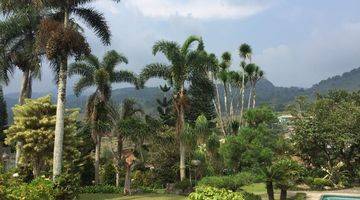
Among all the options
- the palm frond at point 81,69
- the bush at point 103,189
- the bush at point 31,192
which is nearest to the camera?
the bush at point 31,192

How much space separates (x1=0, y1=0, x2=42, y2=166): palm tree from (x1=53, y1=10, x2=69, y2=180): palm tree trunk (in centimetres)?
581

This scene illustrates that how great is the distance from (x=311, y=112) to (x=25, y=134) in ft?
67.4

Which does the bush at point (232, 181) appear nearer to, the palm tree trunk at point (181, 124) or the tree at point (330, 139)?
the palm tree trunk at point (181, 124)

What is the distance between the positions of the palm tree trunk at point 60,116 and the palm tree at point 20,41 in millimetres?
5810

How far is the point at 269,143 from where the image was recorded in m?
26.2

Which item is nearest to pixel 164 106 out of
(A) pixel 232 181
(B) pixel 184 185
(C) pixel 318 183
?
(C) pixel 318 183

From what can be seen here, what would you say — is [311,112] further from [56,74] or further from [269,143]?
[56,74]

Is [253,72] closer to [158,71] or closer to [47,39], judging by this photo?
[158,71]

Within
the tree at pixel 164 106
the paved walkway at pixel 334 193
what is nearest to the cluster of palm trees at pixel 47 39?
the paved walkway at pixel 334 193

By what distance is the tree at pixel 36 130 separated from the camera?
26.2 meters

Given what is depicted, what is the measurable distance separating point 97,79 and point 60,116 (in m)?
7.74

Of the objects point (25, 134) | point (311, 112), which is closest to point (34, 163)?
point (25, 134)

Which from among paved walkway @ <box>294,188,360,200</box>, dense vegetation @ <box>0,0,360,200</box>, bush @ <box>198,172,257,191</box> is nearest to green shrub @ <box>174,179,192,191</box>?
dense vegetation @ <box>0,0,360,200</box>

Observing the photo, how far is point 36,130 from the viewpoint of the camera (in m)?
26.4
